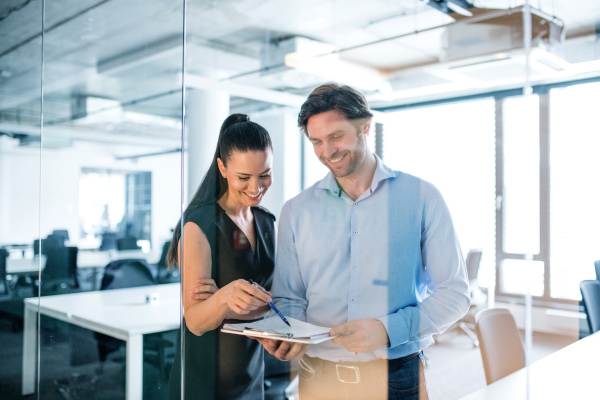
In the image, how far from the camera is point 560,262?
2176mm

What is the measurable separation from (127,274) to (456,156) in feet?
9.32

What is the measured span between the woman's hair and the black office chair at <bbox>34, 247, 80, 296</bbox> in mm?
1528

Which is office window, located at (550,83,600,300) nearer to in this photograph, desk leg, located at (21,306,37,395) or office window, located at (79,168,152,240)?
office window, located at (79,168,152,240)

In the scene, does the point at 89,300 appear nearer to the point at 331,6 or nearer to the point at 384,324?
the point at 384,324

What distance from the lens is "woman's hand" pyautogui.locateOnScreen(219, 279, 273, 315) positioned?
193 cm

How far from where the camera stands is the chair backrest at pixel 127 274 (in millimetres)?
3521

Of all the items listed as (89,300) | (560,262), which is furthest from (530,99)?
(89,300)

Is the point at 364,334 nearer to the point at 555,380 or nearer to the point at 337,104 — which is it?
the point at 337,104

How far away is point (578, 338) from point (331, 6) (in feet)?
6.86

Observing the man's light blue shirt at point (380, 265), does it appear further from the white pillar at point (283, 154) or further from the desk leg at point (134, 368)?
the desk leg at point (134, 368)

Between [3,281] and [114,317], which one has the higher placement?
[3,281]

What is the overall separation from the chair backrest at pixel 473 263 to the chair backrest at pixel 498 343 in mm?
182

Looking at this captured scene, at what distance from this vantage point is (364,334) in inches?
74.2

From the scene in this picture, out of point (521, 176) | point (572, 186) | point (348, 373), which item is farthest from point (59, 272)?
point (572, 186)
